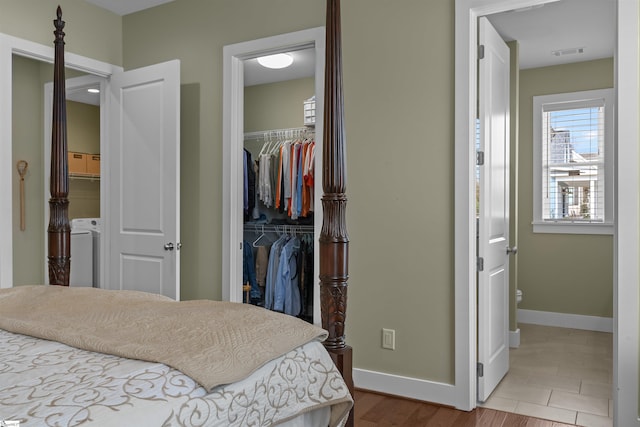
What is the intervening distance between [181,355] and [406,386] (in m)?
2.04

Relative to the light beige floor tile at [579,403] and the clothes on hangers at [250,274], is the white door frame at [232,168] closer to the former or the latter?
the clothes on hangers at [250,274]

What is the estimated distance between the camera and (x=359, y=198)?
3.03 meters

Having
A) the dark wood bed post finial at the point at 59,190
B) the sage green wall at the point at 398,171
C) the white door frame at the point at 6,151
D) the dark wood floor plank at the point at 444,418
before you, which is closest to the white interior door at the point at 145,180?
the white door frame at the point at 6,151

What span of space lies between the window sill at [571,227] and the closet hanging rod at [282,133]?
2.49m

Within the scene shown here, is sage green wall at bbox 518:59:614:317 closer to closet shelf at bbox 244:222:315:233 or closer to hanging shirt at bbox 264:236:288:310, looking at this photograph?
closet shelf at bbox 244:222:315:233

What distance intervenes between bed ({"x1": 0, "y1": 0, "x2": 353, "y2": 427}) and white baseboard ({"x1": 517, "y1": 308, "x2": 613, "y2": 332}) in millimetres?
3909

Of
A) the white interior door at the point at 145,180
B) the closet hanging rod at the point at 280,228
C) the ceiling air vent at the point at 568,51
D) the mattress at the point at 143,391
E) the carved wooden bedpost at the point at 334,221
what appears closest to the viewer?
the mattress at the point at 143,391

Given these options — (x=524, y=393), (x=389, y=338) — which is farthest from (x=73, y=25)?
(x=524, y=393)

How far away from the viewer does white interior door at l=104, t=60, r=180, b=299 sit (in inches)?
136

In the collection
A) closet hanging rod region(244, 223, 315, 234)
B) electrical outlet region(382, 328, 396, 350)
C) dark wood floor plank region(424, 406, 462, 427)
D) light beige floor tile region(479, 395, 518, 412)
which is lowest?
light beige floor tile region(479, 395, 518, 412)

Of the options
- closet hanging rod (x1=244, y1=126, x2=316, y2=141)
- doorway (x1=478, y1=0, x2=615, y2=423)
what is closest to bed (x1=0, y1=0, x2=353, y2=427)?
doorway (x1=478, y1=0, x2=615, y2=423)

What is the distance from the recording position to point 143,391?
3.20 ft

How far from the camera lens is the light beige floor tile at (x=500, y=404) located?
2.78 m

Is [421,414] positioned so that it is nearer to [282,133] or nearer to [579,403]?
[579,403]
